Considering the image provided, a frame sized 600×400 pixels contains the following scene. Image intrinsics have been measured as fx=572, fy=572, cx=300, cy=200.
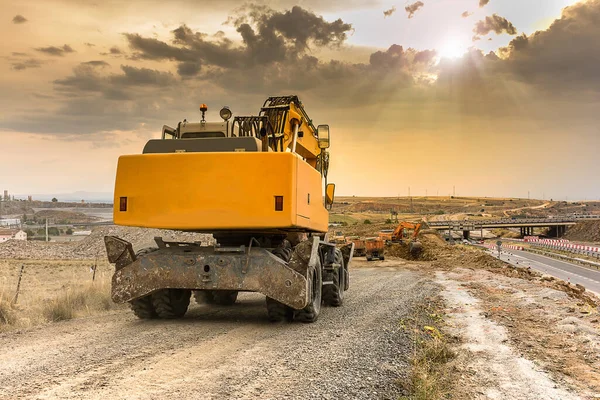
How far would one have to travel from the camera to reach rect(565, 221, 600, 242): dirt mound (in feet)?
440

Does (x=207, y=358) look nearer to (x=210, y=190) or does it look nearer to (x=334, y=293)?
(x=210, y=190)

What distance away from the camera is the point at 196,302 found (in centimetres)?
1462

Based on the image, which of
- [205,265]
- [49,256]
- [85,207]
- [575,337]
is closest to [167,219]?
[205,265]

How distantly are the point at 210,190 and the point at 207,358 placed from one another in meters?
3.01

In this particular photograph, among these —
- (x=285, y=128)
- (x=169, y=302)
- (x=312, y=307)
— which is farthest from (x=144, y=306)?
(x=285, y=128)

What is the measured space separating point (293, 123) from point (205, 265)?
390 centimetres

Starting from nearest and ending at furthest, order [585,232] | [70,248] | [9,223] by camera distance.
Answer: [70,248]
[585,232]
[9,223]

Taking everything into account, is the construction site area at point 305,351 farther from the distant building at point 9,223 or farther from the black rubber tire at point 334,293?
the distant building at point 9,223

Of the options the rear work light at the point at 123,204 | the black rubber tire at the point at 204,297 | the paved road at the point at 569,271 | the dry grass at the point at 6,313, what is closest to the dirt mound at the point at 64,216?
the paved road at the point at 569,271

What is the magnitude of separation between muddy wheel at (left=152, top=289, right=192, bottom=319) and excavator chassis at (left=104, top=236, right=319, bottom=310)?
0.82 meters

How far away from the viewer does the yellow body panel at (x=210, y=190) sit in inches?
373

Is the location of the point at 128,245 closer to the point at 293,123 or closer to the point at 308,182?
the point at 308,182

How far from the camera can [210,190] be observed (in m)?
9.66

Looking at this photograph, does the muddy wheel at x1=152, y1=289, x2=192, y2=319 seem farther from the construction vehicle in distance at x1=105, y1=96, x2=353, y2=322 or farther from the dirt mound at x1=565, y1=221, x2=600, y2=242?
the dirt mound at x1=565, y1=221, x2=600, y2=242
